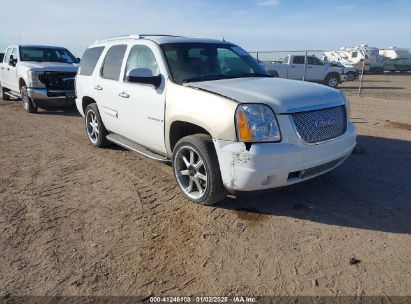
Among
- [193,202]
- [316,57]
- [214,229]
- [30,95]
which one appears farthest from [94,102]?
[316,57]

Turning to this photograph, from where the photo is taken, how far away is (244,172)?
3688mm

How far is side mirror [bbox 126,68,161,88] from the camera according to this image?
177 inches

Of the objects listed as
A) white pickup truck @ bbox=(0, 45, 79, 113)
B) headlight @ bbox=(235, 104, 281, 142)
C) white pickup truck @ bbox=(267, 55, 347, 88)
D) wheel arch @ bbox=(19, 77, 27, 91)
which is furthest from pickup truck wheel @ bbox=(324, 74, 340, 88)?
headlight @ bbox=(235, 104, 281, 142)

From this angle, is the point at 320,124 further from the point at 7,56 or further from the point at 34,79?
the point at 7,56

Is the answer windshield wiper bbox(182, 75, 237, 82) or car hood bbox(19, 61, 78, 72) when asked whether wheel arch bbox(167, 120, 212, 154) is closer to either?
windshield wiper bbox(182, 75, 237, 82)

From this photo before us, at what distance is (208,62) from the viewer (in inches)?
202

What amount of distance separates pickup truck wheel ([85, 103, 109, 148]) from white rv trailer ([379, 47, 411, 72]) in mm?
32472

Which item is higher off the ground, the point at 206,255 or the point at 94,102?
the point at 94,102

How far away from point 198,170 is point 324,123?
145 centimetres

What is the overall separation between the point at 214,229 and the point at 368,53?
31.5 m

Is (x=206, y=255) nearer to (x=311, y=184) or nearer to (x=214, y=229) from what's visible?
→ (x=214, y=229)

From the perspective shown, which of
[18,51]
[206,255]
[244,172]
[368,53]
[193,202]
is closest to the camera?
[206,255]

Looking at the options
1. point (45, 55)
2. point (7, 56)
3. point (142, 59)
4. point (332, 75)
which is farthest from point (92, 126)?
point (332, 75)

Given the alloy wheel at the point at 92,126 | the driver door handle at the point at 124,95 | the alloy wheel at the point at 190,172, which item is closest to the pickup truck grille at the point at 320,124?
the alloy wheel at the point at 190,172
